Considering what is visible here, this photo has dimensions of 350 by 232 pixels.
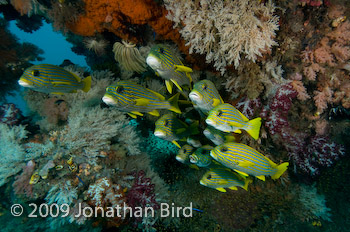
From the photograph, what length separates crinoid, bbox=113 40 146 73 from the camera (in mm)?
4570

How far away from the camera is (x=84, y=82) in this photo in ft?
10.2

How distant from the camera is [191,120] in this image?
3678mm

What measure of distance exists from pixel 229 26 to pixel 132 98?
1963 mm

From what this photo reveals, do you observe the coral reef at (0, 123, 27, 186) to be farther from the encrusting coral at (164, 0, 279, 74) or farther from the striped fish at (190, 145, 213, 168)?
the encrusting coral at (164, 0, 279, 74)

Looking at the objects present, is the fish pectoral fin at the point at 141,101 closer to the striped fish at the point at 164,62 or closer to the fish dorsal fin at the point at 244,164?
the striped fish at the point at 164,62

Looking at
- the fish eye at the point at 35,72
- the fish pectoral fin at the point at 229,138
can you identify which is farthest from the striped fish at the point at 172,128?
the fish eye at the point at 35,72

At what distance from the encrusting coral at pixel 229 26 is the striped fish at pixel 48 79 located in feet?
7.20

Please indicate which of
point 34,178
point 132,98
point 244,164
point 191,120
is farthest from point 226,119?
point 34,178

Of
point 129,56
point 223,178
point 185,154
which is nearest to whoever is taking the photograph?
point 223,178

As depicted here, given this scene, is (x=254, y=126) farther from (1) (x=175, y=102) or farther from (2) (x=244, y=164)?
(1) (x=175, y=102)

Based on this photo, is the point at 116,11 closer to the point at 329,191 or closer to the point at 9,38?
the point at 9,38

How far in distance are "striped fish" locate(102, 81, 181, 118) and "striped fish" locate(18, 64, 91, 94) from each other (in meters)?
0.87

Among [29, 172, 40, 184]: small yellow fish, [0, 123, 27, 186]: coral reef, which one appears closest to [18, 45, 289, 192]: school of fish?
[29, 172, 40, 184]: small yellow fish

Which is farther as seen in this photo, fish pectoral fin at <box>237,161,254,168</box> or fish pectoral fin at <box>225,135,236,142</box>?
fish pectoral fin at <box>225,135,236,142</box>
